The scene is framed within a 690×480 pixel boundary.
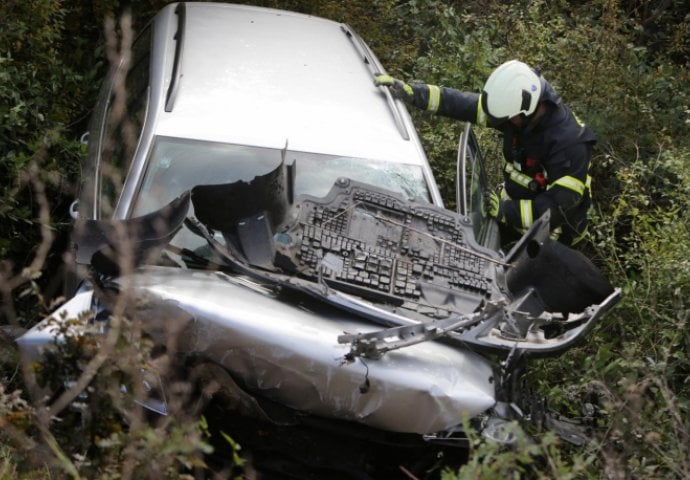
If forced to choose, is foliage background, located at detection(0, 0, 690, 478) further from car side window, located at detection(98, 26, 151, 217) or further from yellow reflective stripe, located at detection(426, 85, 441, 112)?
yellow reflective stripe, located at detection(426, 85, 441, 112)

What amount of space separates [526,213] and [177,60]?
2138 mm

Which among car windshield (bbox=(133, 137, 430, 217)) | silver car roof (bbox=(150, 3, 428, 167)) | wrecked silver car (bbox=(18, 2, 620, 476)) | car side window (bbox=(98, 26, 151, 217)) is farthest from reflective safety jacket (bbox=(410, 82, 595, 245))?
car side window (bbox=(98, 26, 151, 217))

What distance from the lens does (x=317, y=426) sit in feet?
12.7

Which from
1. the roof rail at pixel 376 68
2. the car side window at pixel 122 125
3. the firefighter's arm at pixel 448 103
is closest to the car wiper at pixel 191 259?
the car side window at pixel 122 125

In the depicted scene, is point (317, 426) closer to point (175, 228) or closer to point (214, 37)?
point (175, 228)

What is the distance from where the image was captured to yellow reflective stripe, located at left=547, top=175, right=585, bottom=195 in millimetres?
→ 5809

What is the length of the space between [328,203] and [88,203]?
4.09ft

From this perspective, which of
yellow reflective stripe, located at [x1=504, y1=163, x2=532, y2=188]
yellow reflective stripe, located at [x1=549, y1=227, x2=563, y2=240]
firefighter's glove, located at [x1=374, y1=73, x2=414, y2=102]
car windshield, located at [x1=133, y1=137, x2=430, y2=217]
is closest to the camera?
car windshield, located at [x1=133, y1=137, x2=430, y2=217]

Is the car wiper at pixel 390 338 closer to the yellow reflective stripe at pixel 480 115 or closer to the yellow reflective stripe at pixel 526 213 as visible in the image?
the yellow reflective stripe at pixel 526 213

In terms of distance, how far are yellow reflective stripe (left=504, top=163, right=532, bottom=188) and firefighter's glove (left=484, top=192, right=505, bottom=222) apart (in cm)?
23

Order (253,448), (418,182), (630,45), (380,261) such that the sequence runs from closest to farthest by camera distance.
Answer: (253,448)
(380,261)
(418,182)
(630,45)

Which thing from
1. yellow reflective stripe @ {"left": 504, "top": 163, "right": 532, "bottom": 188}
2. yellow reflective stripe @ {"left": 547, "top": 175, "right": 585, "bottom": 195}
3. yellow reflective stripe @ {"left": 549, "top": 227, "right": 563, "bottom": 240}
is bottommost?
yellow reflective stripe @ {"left": 549, "top": 227, "right": 563, "bottom": 240}

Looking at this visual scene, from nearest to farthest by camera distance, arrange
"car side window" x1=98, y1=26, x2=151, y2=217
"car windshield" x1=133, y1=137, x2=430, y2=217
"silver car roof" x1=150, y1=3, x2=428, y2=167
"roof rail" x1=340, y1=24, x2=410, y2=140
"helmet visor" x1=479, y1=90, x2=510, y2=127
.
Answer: "car windshield" x1=133, y1=137, x2=430, y2=217 < "car side window" x1=98, y1=26, x2=151, y2=217 < "silver car roof" x1=150, y1=3, x2=428, y2=167 < "roof rail" x1=340, y1=24, x2=410, y2=140 < "helmet visor" x1=479, y1=90, x2=510, y2=127

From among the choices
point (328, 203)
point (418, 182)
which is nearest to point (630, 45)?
point (418, 182)
